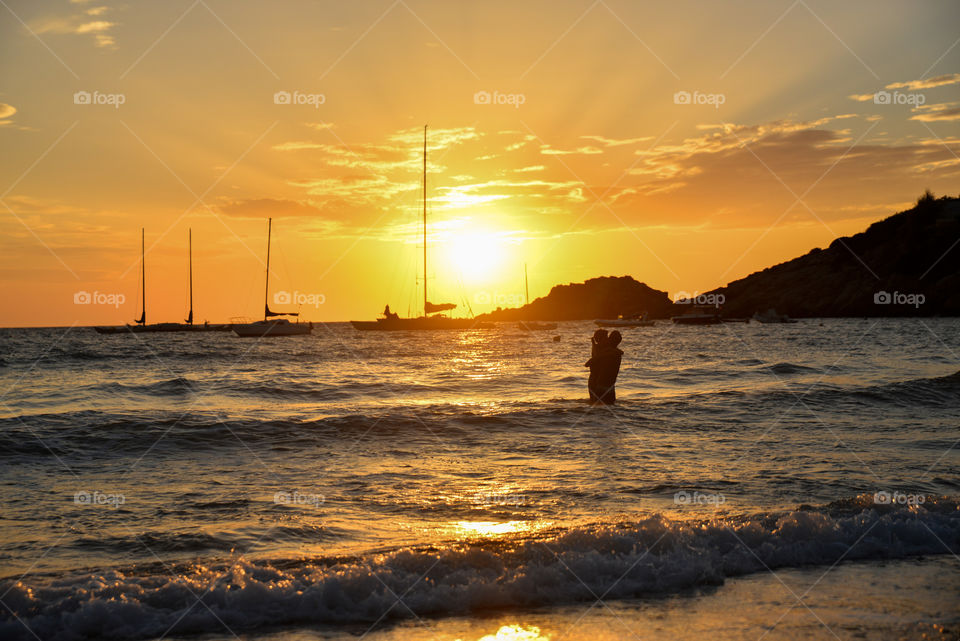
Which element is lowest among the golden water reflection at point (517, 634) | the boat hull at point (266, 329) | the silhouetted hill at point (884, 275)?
the golden water reflection at point (517, 634)

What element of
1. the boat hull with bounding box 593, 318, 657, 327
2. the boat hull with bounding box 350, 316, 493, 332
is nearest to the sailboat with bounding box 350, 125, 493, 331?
the boat hull with bounding box 350, 316, 493, 332

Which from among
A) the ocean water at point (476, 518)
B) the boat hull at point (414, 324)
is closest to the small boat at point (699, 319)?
the boat hull at point (414, 324)

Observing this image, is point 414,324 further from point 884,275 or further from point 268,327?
point 884,275

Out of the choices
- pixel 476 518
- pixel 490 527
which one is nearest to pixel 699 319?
pixel 476 518

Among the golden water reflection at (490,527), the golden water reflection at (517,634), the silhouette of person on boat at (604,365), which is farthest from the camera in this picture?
the silhouette of person on boat at (604,365)

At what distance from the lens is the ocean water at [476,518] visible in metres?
6.81

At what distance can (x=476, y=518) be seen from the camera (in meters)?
10.2

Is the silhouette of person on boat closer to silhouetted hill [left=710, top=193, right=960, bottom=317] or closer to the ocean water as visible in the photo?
the ocean water

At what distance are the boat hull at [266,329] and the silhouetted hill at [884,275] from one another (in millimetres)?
97483

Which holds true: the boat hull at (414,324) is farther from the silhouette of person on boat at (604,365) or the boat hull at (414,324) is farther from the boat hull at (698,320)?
the silhouette of person on boat at (604,365)

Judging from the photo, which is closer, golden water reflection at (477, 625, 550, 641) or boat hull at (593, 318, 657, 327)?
golden water reflection at (477, 625, 550, 641)

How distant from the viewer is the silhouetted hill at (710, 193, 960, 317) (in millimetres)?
125188

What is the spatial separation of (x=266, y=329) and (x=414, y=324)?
71.9 feet

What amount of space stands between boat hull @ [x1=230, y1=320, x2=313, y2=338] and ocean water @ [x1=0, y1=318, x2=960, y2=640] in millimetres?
70289
